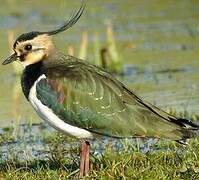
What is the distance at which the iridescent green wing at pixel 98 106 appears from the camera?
6.47 meters

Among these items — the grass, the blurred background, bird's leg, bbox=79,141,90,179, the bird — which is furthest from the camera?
the blurred background

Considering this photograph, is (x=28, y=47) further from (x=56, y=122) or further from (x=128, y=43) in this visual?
(x=128, y=43)

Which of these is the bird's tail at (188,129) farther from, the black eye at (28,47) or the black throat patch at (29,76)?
the black eye at (28,47)

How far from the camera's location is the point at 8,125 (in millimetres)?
8930

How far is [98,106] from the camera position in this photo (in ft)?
21.5

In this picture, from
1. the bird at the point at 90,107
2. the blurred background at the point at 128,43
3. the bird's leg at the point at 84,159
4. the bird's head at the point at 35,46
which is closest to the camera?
the bird at the point at 90,107

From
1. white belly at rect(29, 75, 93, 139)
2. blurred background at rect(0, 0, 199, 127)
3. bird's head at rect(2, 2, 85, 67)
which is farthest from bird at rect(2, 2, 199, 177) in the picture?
blurred background at rect(0, 0, 199, 127)

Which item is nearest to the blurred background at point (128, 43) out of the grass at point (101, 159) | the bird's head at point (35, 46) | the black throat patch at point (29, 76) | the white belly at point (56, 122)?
the grass at point (101, 159)

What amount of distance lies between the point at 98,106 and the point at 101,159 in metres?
0.62

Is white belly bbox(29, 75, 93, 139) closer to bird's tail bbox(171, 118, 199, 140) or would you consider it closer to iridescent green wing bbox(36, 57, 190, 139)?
iridescent green wing bbox(36, 57, 190, 139)

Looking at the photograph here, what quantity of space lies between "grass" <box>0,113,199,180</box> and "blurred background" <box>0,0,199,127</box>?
3.14 feet

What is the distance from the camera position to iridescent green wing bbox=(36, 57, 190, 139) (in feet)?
21.2

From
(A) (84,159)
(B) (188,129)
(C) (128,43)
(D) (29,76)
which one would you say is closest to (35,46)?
(D) (29,76)

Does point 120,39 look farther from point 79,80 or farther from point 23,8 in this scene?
point 79,80
